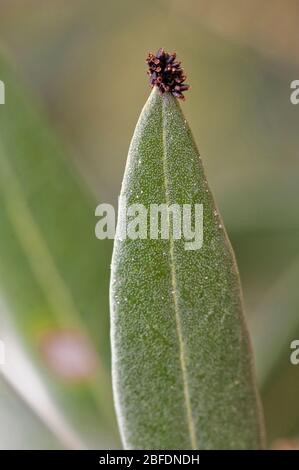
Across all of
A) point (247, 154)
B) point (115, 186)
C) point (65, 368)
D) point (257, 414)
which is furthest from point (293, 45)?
point (257, 414)

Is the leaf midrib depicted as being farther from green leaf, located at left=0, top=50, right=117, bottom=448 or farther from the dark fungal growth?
green leaf, located at left=0, top=50, right=117, bottom=448

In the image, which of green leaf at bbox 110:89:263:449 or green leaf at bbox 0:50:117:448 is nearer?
green leaf at bbox 110:89:263:449

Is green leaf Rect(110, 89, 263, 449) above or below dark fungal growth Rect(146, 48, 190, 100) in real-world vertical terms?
below

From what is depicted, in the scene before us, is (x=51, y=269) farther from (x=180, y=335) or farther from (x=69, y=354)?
(x=180, y=335)

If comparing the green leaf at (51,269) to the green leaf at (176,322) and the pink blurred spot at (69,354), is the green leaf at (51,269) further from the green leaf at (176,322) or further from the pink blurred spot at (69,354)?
the green leaf at (176,322)

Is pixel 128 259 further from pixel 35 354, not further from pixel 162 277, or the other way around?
pixel 35 354

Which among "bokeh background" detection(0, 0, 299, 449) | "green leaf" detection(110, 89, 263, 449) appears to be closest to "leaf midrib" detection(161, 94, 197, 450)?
"green leaf" detection(110, 89, 263, 449)

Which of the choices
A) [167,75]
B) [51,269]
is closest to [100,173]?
[51,269]
